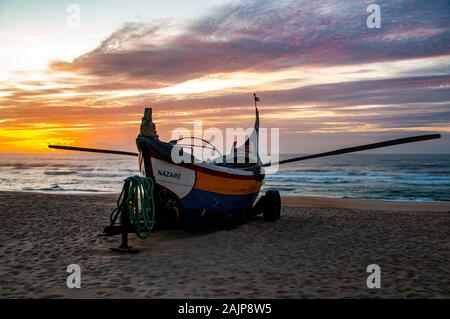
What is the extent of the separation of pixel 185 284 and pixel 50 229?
5.49m

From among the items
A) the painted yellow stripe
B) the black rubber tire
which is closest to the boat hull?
the painted yellow stripe

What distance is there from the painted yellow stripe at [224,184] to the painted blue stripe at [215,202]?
100mm

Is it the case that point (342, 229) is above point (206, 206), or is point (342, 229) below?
below

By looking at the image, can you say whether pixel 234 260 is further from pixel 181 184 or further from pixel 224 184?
pixel 224 184

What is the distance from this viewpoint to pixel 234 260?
6.95 meters

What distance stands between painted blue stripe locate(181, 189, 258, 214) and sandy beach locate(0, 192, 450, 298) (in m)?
0.58

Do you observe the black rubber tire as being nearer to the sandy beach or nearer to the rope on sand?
the sandy beach

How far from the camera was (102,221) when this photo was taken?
36.1 feet

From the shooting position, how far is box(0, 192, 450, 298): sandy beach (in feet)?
17.6

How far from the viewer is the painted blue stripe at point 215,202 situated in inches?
349

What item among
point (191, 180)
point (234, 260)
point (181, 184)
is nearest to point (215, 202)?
point (191, 180)

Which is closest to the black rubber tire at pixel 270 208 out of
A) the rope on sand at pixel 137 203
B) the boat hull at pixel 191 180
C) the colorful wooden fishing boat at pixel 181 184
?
the colorful wooden fishing boat at pixel 181 184
